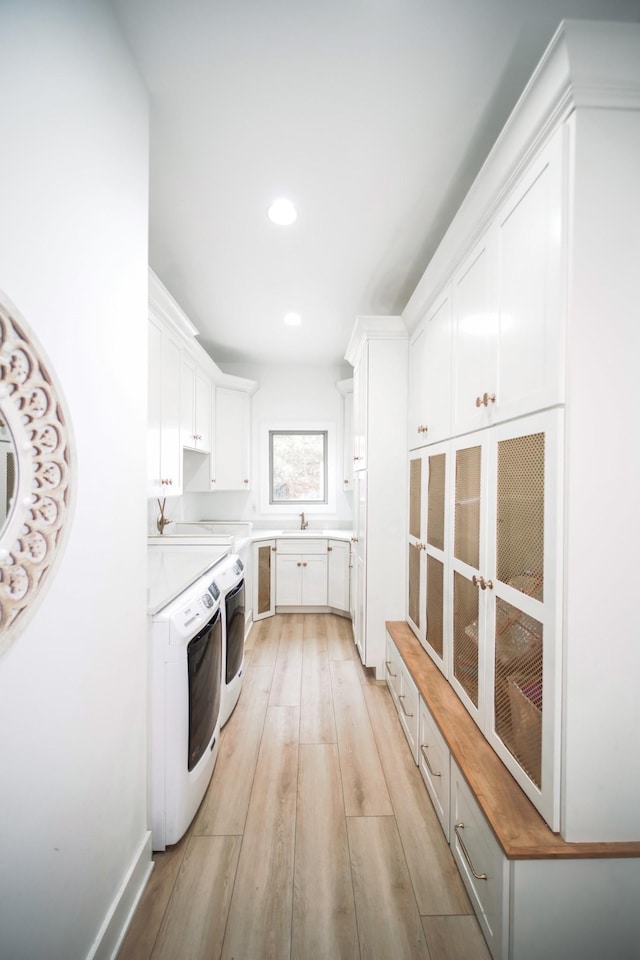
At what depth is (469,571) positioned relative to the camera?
1600 millimetres

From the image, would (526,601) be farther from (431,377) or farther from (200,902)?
(200,902)

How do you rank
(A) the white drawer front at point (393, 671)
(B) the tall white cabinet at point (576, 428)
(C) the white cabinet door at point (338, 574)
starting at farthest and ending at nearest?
1. (C) the white cabinet door at point (338, 574)
2. (A) the white drawer front at point (393, 671)
3. (B) the tall white cabinet at point (576, 428)

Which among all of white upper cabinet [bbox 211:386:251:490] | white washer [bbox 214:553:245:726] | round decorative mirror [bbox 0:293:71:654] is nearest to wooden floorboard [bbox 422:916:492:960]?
white washer [bbox 214:553:245:726]

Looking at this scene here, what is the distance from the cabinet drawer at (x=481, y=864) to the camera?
3.49 feet

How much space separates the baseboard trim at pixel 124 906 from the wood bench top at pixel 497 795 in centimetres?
109

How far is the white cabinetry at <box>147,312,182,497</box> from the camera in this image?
7.07ft

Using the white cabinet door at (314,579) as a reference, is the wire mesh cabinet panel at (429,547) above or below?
above

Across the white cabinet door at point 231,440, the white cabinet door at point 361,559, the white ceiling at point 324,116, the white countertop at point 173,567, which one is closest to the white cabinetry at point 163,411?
the white countertop at point 173,567

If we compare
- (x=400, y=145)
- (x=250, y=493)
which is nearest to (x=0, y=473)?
(x=400, y=145)

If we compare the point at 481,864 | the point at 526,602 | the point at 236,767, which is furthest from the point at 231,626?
the point at 526,602

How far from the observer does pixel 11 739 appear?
2.44ft

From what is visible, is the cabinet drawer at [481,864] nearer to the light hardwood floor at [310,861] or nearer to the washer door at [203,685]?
the light hardwood floor at [310,861]

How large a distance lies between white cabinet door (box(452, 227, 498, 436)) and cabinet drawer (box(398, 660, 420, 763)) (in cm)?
129

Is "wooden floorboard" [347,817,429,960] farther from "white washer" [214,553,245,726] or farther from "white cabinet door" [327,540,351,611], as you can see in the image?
"white cabinet door" [327,540,351,611]
